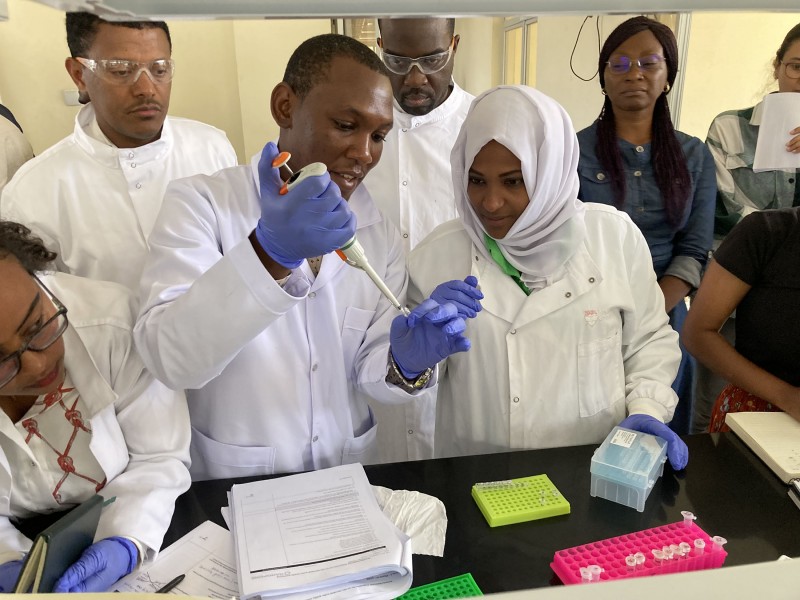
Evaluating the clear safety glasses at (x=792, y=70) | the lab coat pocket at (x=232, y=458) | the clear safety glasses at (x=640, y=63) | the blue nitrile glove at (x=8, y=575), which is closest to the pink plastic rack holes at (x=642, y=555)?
the lab coat pocket at (x=232, y=458)

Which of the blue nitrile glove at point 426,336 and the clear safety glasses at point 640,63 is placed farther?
the clear safety glasses at point 640,63

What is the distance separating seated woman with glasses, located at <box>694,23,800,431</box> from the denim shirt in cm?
25

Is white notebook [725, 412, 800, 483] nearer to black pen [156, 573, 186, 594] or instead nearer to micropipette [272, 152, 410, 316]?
micropipette [272, 152, 410, 316]

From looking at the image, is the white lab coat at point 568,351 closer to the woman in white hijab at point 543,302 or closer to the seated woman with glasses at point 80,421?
the woman in white hijab at point 543,302

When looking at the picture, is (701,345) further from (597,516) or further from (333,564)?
(333,564)

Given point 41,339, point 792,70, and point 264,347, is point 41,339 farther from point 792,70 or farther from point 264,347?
point 792,70

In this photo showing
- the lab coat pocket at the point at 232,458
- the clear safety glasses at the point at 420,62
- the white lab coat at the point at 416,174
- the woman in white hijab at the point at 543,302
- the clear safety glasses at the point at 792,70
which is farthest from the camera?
the clear safety glasses at the point at 792,70

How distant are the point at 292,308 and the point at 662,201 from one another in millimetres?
1354

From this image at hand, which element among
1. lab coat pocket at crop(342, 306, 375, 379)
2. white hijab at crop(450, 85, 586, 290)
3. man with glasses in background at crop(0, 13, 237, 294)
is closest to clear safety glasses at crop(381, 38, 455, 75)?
white hijab at crop(450, 85, 586, 290)

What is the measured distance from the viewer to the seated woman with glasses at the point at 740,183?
2236mm

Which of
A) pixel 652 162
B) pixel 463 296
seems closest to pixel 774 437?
pixel 463 296

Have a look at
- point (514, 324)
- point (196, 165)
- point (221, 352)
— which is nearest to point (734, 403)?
point (514, 324)

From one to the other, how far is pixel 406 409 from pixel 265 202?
2.71ft

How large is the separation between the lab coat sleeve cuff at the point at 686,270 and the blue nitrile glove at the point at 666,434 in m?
0.86
